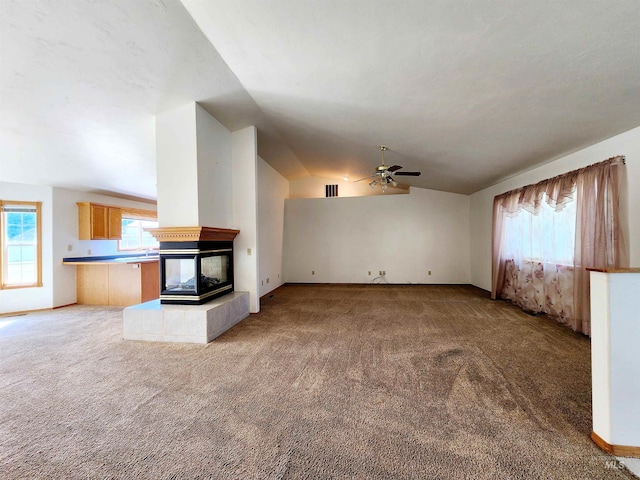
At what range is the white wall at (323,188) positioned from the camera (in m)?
7.41

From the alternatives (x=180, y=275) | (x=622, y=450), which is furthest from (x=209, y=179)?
(x=622, y=450)

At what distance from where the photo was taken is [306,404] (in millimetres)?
1934

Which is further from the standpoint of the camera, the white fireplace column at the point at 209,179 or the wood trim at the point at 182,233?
the white fireplace column at the point at 209,179

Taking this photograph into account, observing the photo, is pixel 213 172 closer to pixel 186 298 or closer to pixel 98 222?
pixel 186 298

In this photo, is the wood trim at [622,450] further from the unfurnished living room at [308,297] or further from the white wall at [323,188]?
the white wall at [323,188]

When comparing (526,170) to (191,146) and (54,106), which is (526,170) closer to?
(191,146)

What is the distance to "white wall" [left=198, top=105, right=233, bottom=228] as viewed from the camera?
3.47m

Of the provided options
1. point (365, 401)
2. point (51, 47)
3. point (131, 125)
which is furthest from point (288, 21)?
point (365, 401)

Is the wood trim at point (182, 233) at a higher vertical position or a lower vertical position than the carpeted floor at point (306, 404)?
higher

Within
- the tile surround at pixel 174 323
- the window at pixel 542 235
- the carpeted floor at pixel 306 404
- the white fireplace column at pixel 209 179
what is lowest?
the carpeted floor at pixel 306 404

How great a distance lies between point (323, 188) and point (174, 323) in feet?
17.9

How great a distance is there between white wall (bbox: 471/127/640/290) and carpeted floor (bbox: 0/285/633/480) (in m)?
1.54

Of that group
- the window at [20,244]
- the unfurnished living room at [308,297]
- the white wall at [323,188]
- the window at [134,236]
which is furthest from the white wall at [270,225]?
the window at [20,244]

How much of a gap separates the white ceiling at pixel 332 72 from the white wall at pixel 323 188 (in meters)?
3.29
